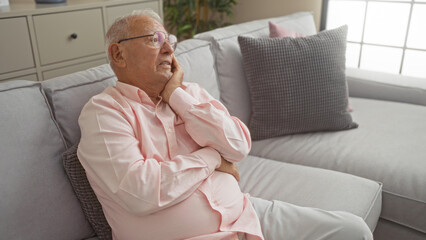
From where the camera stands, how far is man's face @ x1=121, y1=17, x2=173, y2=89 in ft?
4.08

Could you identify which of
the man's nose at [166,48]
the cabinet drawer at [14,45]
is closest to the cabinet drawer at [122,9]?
the cabinet drawer at [14,45]

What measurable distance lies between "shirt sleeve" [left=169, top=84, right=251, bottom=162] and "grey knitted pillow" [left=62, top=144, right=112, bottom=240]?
36cm

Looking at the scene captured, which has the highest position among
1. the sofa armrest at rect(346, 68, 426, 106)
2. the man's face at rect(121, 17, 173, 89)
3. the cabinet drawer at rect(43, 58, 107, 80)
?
the man's face at rect(121, 17, 173, 89)

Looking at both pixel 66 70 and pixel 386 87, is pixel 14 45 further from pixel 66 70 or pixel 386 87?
pixel 386 87

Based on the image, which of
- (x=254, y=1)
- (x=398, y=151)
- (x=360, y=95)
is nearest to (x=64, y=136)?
(x=398, y=151)

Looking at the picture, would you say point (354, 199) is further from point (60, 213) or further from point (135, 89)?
point (60, 213)

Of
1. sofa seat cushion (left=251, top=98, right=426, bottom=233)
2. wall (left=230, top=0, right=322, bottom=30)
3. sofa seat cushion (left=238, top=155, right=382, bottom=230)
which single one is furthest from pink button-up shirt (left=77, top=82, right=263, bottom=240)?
wall (left=230, top=0, right=322, bottom=30)

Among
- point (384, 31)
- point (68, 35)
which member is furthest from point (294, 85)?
point (68, 35)

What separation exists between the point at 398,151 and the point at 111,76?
1296mm

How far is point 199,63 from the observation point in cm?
183

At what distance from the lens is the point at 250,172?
1.75 meters

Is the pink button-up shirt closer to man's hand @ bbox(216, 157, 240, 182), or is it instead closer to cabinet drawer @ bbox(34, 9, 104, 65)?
man's hand @ bbox(216, 157, 240, 182)

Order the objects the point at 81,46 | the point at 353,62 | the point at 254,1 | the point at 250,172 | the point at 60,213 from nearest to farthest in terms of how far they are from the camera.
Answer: the point at 60,213, the point at 250,172, the point at 81,46, the point at 353,62, the point at 254,1

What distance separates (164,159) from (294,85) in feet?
3.07
